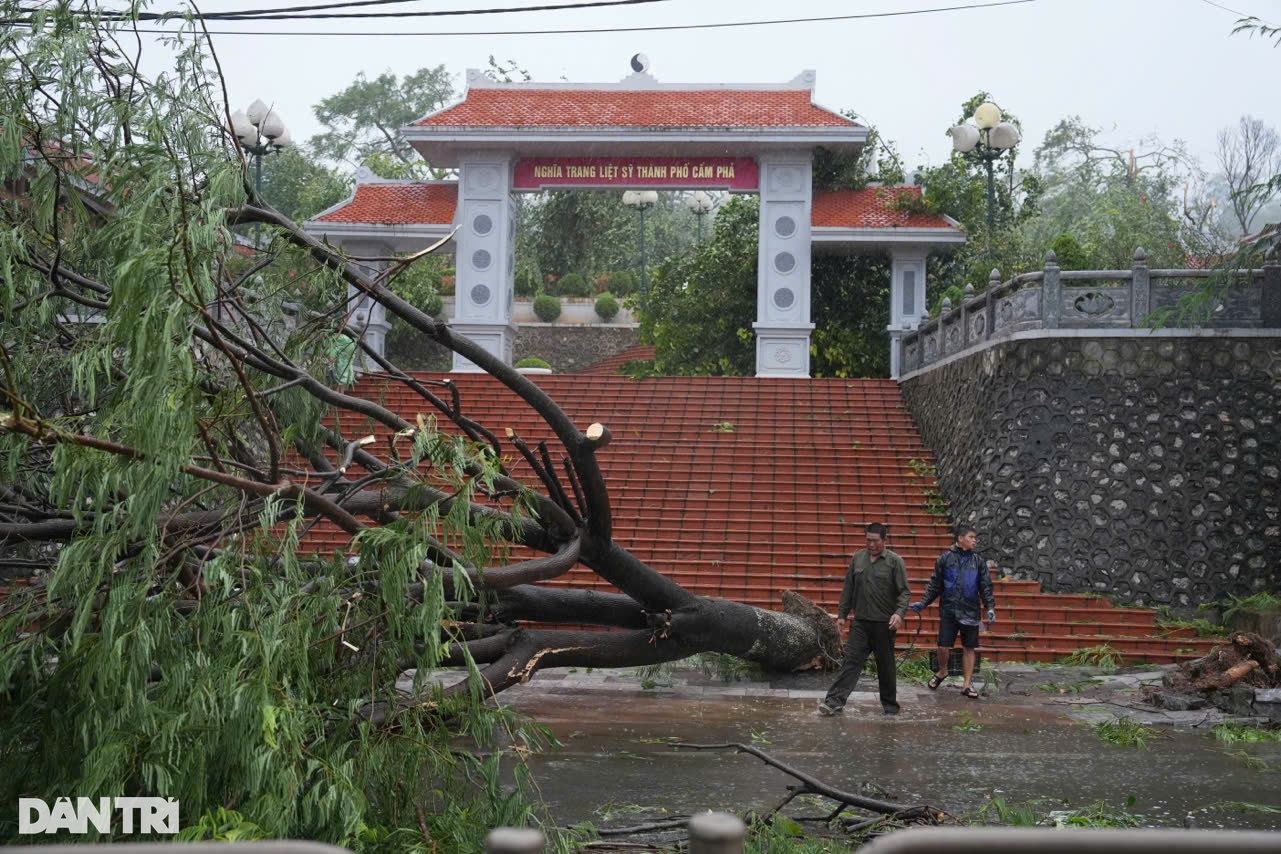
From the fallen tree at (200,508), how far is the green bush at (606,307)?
104ft

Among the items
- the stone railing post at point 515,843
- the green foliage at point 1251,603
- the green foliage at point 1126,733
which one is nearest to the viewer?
the stone railing post at point 515,843

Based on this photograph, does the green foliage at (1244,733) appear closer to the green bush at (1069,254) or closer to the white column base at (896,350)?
the green bush at (1069,254)

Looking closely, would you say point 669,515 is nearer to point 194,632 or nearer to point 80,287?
point 80,287

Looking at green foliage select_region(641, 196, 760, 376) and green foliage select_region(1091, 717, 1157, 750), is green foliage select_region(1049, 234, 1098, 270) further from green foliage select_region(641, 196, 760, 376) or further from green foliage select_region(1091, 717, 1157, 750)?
green foliage select_region(1091, 717, 1157, 750)

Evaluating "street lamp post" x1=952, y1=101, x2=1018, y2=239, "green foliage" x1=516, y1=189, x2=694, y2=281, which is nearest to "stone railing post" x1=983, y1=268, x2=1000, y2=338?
"street lamp post" x1=952, y1=101, x2=1018, y2=239

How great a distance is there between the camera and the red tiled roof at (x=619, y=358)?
3500cm

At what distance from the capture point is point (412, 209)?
24062mm

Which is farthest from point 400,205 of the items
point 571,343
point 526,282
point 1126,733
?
point 1126,733

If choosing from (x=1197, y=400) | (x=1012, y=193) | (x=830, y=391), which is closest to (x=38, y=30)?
(x=1197, y=400)

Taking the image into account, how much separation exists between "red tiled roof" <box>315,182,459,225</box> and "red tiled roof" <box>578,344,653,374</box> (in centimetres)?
1047

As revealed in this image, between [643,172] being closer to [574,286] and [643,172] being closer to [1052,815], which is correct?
[574,286]

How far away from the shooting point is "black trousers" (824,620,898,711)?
955cm

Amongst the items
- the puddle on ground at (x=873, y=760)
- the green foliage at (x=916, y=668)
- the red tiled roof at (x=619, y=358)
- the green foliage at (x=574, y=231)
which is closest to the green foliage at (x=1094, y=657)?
the green foliage at (x=916, y=668)

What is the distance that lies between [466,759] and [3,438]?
7.37 feet
